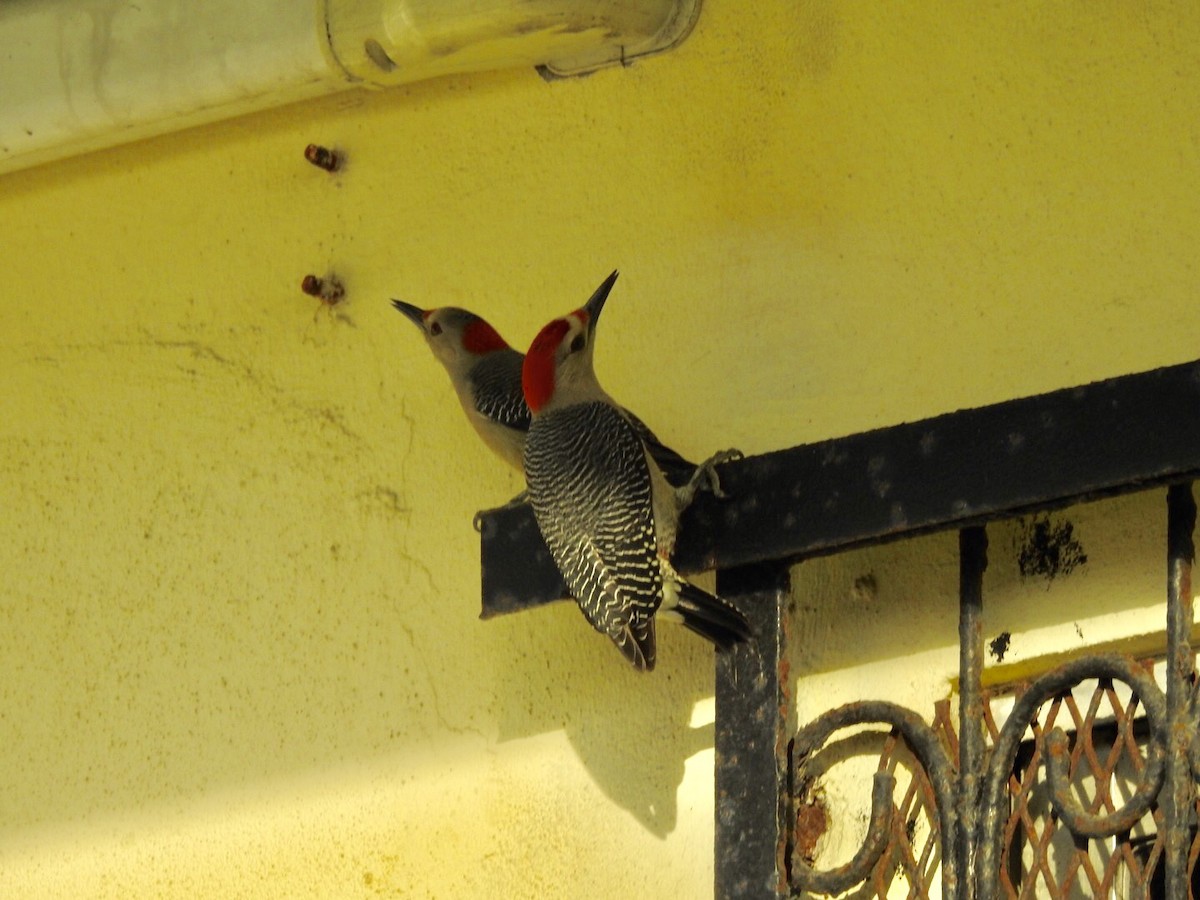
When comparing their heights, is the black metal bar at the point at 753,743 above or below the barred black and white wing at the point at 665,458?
below

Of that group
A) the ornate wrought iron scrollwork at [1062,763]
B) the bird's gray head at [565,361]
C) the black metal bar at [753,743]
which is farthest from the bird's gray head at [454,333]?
the ornate wrought iron scrollwork at [1062,763]

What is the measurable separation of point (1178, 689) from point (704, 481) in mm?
999

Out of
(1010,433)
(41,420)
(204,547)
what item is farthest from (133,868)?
(1010,433)

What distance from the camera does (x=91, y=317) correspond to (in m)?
5.36

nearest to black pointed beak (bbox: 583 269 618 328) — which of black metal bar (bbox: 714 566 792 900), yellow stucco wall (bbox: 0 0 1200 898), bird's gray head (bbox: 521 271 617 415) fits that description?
bird's gray head (bbox: 521 271 617 415)

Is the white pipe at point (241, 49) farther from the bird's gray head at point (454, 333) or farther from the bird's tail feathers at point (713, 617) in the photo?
the bird's tail feathers at point (713, 617)

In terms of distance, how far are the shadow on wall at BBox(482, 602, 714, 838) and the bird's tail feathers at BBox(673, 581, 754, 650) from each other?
0.21m

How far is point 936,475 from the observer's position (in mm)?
3990

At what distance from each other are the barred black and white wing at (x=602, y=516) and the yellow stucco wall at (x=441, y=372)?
5.6 inches

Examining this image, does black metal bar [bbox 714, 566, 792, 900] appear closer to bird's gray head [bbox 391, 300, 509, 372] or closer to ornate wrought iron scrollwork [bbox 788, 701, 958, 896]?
ornate wrought iron scrollwork [bbox 788, 701, 958, 896]

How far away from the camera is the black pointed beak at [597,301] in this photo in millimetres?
4652

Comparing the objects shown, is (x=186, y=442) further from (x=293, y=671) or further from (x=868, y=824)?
(x=868, y=824)

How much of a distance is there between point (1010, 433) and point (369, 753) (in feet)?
4.83

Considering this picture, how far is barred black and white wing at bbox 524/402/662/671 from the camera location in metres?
4.24
